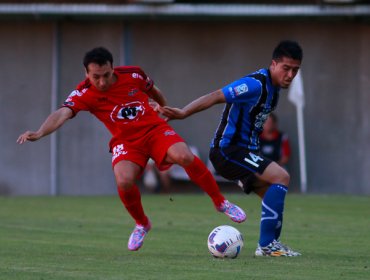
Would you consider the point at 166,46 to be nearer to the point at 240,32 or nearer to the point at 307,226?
the point at 240,32

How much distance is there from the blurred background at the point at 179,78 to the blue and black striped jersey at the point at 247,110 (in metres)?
11.6

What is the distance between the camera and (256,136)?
10016 millimetres

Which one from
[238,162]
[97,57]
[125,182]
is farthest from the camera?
[125,182]

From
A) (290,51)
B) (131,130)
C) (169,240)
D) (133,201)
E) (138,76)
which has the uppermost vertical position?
(290,51)

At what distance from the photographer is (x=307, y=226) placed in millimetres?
13672

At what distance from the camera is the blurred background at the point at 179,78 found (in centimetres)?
2180

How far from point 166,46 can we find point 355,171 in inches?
196

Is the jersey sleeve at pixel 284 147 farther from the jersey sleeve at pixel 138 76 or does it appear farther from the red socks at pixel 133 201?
the red socks at pixel 133 201

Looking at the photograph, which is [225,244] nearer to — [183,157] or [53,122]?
[183,157]

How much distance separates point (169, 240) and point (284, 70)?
119 inches

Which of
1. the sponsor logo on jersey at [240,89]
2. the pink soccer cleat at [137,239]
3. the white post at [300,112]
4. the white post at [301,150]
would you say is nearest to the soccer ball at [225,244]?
the pink soccer cleat at [137,239]

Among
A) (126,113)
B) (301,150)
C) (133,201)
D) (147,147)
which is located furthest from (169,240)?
(301,150)

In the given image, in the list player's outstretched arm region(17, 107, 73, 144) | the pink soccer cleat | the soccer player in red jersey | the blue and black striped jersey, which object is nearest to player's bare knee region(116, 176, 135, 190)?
the soccer player in red jersey

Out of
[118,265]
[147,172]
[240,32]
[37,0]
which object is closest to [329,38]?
[240,32]
